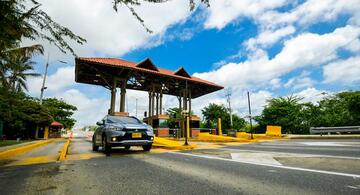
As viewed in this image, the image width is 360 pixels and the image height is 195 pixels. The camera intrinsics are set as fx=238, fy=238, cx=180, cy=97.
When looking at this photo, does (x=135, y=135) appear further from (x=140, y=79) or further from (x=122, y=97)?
(x=140, y=79)

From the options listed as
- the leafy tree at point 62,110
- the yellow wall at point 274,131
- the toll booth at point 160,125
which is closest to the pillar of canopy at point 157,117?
the toll booth at point 160,125

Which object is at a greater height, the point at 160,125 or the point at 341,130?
the point at 160,125

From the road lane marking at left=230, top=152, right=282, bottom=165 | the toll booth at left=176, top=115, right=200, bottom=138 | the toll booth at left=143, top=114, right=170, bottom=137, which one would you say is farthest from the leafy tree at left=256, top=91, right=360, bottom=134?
the road lane marking at left=230, top=152, right=282, bottom=165

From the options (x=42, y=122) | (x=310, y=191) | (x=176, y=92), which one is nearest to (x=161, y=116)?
(x=176, y=92)

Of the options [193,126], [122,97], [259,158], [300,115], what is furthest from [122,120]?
[300,115]

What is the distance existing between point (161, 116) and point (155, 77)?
4518mm

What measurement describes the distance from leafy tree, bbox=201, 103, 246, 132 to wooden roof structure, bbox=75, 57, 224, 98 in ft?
46.7

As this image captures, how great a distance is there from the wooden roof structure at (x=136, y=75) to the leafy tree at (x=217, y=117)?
560 inches

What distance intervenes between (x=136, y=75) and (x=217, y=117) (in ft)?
81.1

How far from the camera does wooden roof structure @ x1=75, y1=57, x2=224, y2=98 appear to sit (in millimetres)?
21619

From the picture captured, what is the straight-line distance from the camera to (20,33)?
4.93 meters

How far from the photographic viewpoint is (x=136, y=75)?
82.6ft

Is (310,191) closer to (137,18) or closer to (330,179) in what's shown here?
→ (330,179)

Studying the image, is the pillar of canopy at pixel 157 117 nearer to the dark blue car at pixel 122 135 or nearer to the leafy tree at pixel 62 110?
the dark blue car at pixel 122 135
